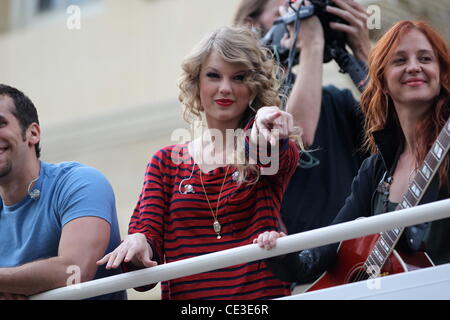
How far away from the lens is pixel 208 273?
3.56 m

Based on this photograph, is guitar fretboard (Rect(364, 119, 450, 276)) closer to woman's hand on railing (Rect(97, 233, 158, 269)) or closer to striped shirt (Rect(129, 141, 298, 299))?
striped shirt (Rect(129, 141, 298, 299))

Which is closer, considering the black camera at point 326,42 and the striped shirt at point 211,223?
the striped shirt at point 211,223

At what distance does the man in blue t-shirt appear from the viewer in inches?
138

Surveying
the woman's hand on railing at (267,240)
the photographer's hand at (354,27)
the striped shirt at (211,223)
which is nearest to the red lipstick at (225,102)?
the striped shirt at (211,223)

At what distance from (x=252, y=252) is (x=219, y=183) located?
17.5 inches

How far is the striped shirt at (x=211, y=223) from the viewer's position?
11.6 ft

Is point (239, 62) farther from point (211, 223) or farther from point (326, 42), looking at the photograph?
point (326, 42)

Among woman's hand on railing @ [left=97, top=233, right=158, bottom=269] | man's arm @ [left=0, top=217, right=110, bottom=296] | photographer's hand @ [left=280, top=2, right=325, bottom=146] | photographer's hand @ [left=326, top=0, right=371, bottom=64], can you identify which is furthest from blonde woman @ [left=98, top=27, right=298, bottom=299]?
photographer's hand @ [left=326, top=0, right=371, bottom=64]

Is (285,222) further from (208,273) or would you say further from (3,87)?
(3,87)

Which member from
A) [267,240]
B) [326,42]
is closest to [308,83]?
[326,42]

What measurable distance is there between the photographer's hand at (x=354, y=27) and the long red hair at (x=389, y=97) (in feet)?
1.42

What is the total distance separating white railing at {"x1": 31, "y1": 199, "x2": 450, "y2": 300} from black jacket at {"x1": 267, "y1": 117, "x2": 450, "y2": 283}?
266 millimetres

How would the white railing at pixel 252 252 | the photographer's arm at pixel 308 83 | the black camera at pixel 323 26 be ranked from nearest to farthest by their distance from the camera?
the white railing at pixel 252 252 < the photographer's arm at pixel 308 83 < the black camera at pixel 323 26

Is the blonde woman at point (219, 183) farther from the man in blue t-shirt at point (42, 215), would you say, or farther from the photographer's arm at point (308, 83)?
the photographer's arm at point (308, 83)
